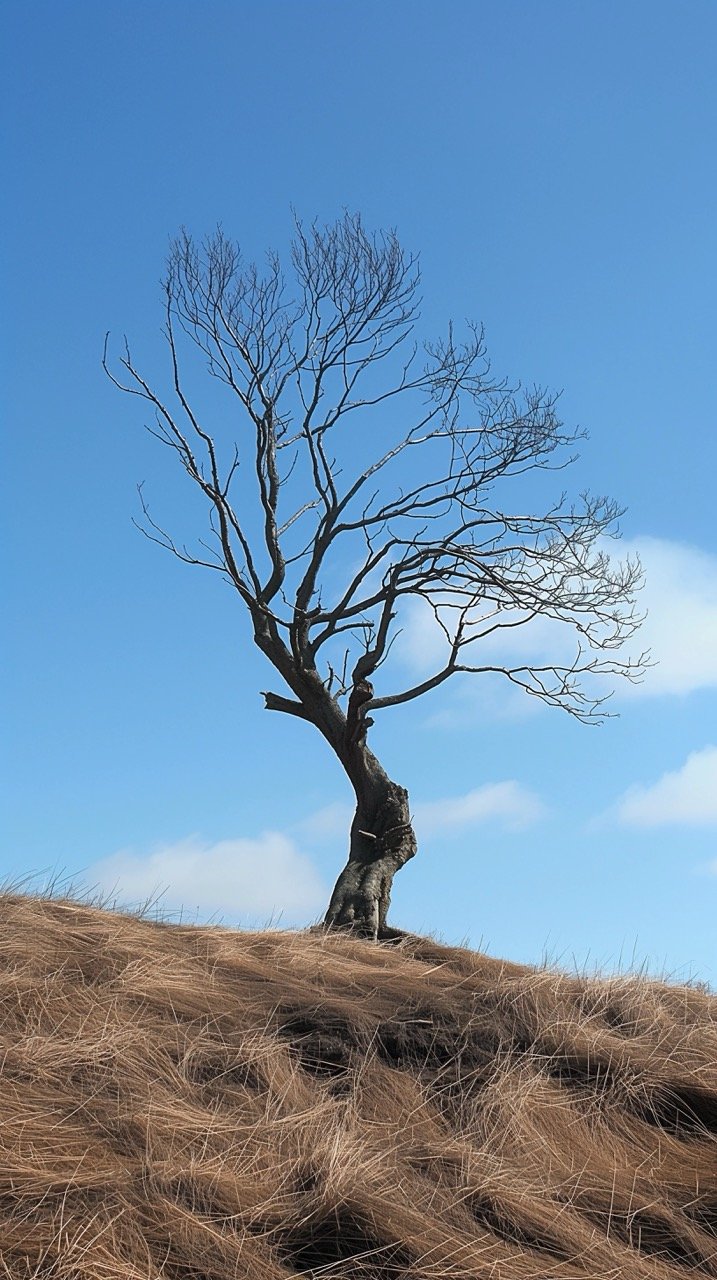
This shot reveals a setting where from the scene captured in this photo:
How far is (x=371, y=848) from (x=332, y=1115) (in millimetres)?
4195

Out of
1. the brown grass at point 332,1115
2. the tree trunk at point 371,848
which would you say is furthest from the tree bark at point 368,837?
the brown grass at point 332,1115

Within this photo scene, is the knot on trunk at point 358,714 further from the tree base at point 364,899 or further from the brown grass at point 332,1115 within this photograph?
the brown grass at point 332,1115

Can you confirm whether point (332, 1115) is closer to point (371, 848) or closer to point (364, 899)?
point (364, 899)

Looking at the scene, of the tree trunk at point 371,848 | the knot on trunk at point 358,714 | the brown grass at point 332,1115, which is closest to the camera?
the brown grass at point 332,1115

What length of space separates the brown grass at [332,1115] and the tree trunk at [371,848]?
178cm

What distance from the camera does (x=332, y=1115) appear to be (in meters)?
4.52

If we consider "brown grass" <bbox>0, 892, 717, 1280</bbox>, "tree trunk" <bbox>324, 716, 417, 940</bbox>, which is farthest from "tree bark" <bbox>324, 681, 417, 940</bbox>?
"brown grass" <bbox>0, 892, 717, 1280</bbox>

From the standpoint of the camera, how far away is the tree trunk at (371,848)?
8383 millimetres

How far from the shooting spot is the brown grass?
3.66 metres

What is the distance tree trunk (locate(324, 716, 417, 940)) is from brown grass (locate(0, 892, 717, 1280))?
1.78 meters

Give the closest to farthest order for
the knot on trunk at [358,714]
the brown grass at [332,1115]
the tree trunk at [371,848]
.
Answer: the brown grass at [332,1115], the tree trunk at [371,848], the knot on trunk at [358,714]

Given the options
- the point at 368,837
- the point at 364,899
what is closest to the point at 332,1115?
the point at 364,899

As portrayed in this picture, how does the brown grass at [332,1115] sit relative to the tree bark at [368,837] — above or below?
below

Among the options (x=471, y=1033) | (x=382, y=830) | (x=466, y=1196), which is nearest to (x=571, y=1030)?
(x=471, y=1033)
